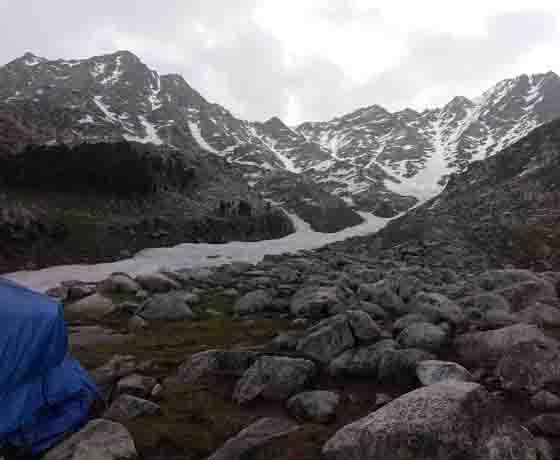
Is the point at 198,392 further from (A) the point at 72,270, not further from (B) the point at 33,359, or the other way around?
(A) the point at 72,270

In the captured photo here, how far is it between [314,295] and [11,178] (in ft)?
131

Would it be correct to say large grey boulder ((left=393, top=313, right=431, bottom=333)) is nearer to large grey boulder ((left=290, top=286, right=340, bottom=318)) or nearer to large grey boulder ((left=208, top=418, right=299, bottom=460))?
large grey boulder ((left=290, top=286, right=340, bottom=318))

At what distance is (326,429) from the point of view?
679 centimetres

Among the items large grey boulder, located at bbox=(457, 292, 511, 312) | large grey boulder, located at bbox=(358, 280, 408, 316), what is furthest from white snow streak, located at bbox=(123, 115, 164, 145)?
large grey boulder, located at bbox=(457, 292, 511, 312)

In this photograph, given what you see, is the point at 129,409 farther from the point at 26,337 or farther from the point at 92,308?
the point at 92,308

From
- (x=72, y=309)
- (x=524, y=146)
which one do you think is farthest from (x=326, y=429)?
(x=524, y=146)

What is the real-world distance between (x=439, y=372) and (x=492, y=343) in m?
2.65

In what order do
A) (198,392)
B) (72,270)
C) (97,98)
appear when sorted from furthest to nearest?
1. (97,98)
2. (72,270)
3. (198,392)

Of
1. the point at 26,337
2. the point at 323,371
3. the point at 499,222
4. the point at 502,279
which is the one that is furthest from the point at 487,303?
the point at 499,222

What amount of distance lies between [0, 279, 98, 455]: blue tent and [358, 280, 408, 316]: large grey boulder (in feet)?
36.1

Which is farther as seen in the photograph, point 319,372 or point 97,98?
point 97,98

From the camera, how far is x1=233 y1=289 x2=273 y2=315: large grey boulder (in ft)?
58.1

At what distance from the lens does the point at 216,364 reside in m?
10.1

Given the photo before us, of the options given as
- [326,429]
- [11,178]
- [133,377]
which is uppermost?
[11,178]
